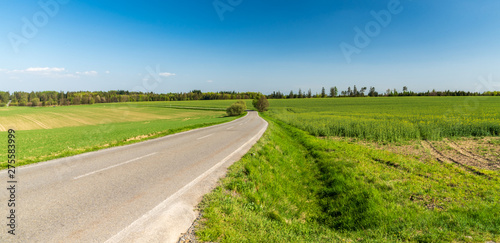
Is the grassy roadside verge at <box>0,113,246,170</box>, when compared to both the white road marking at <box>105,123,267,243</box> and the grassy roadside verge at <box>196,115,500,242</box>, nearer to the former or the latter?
the white road marking at <box>105,123,267,243</box>

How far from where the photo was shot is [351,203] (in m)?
6.92

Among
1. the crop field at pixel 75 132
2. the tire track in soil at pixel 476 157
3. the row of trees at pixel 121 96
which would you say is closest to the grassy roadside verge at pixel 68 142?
the crop field at pixel 75 132

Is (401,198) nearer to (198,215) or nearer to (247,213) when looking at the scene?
(247,213)

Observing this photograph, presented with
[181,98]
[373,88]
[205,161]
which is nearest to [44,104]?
[181,98]

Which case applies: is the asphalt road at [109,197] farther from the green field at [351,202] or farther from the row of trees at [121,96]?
the row of trees at [121,96]

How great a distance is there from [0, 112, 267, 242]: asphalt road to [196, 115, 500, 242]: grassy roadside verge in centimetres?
79

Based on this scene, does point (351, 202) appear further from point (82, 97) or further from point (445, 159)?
point (82, 97)

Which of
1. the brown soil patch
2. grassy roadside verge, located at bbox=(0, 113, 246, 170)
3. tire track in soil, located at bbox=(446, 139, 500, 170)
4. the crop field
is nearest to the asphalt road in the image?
grassy roadside verge, located at bbox=(0, 113, 246, 170)

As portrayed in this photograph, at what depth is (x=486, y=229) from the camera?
4.95 meters

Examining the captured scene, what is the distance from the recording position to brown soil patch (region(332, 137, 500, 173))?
1159cm

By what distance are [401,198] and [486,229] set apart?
2.17 meters

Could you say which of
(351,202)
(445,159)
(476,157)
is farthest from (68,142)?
(476,157)

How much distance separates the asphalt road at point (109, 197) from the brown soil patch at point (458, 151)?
41.4ft

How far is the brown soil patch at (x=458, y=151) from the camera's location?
11594 millimetres
